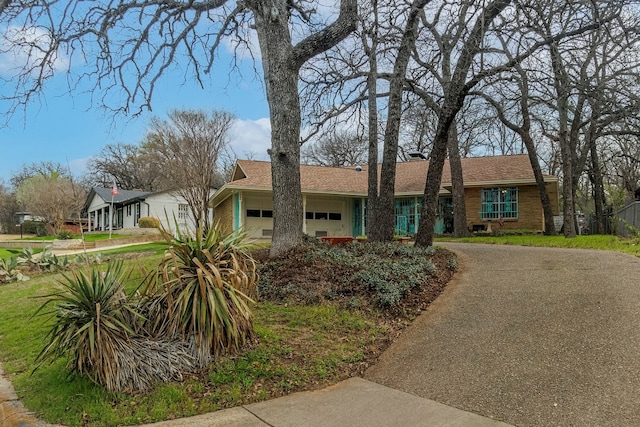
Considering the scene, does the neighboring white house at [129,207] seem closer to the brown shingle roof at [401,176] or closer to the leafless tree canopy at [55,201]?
the leafless tree canopy at [55,201]

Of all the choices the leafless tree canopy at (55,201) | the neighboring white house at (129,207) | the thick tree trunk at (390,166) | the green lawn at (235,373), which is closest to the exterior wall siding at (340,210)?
the neighboring white house at (129,207)

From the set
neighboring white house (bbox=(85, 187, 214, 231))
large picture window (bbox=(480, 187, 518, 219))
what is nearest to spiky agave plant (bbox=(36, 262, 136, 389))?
large picture window (bbox=(480, 187, 518, 219))

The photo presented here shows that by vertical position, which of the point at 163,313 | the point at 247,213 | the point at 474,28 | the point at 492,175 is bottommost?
the point at 163,313

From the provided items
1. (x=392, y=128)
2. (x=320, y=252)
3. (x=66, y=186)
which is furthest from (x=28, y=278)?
(x=66, y=186)

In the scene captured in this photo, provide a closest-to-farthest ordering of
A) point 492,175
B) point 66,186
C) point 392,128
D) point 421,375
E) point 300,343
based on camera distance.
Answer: point 421,375 → point 300,343 → point 392,128 → point 492,175 → point 66,186

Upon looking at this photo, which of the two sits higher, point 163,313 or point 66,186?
point 66,186

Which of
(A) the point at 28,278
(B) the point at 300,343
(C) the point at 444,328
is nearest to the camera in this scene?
(B) the point at 300,343

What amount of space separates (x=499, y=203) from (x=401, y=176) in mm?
5375

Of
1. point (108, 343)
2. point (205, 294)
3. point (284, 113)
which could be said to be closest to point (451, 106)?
point (284, 113)

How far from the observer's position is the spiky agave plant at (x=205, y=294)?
439 centimetres

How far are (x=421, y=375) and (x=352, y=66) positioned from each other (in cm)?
892

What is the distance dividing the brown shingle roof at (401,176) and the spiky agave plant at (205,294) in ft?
47.9

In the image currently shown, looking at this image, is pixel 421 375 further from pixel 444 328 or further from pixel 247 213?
pixel 247 213

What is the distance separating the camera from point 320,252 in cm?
813
